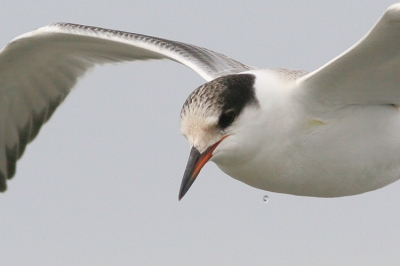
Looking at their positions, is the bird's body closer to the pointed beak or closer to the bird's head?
the bird's head

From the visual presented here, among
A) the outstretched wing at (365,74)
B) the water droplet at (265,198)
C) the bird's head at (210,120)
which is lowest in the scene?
the water droplet at (265,198)

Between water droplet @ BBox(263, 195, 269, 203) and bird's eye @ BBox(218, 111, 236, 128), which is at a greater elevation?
bird's eye @ BBox(218, 111, 236, 128)

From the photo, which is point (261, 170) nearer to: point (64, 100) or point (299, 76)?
point (299, 76)

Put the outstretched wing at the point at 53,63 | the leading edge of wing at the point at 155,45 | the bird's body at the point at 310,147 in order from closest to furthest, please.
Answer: the bird's body at the point at 310,147
the leading edge of wing at the point at 155,45
the outstretched wing at the point at 53,63

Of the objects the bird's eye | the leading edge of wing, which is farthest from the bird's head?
the leading edge of wing

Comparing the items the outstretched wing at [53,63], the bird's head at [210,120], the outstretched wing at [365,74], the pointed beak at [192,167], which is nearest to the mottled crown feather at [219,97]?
the bird's head at [210,120]

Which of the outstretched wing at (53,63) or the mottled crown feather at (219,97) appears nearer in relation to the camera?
the mottled crown feather at (219,97)

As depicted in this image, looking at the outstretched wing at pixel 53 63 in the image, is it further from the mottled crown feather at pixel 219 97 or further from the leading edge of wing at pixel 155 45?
the mottled crown feather at pixel 219 97
